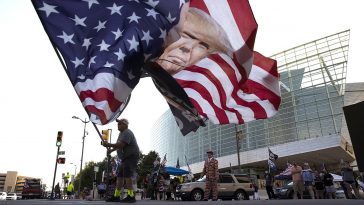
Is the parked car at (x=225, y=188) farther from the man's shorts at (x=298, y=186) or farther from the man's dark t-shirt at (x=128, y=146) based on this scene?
the man's dark t-shirt at (x=128, y=146)

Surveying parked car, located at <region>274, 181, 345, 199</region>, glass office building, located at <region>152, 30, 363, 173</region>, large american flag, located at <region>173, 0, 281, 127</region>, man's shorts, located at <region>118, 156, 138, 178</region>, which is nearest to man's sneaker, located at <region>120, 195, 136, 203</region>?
man's shorts, located at <region>118, 156, 138, 178</region>

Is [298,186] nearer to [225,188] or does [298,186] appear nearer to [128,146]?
[225,188]

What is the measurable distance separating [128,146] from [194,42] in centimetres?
267

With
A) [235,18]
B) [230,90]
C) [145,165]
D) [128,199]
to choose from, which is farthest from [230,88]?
[145,165]

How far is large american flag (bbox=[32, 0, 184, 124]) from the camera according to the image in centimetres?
573

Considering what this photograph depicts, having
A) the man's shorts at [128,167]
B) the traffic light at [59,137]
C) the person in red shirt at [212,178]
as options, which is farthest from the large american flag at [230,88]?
the traffic light at [59,137]

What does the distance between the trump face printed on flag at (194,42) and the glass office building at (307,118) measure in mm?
39681

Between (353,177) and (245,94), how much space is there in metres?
9.09

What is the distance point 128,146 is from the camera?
8008 millimetres

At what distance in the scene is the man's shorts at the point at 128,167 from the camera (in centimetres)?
785

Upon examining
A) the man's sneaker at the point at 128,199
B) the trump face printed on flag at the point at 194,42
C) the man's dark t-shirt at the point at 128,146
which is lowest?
the man's sneaker at the point at 128,199

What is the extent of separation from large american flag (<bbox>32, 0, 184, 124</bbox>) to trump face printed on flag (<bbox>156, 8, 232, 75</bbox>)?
3.53 ft

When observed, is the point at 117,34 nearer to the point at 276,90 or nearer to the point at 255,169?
the point at 276,90

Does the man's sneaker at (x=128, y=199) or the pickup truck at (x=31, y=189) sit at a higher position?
the pickup truck at (x=31, y=189)
